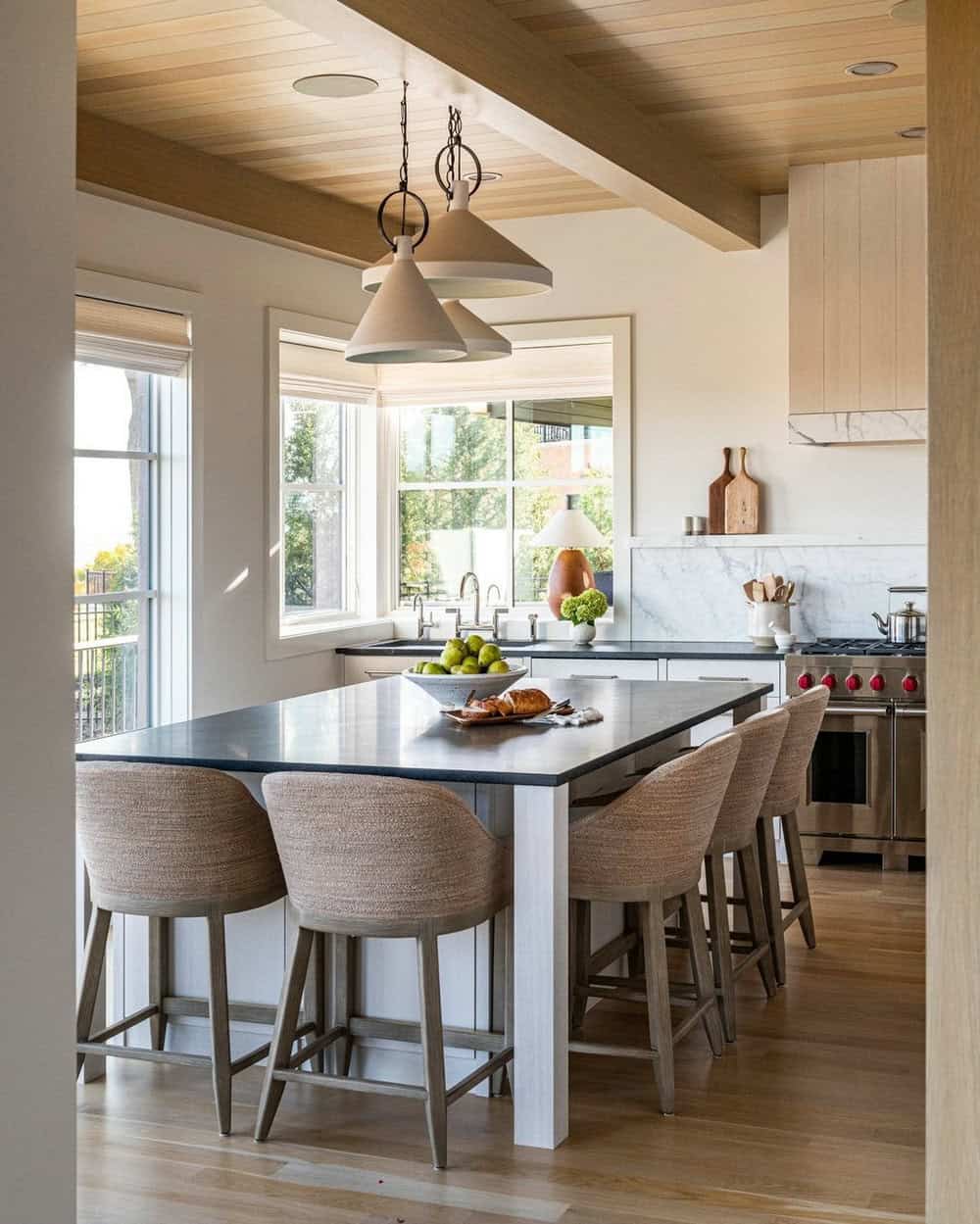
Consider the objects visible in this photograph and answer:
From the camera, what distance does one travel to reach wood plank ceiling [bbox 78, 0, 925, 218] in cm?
434

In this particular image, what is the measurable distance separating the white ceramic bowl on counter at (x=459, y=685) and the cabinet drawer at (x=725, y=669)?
2.21m

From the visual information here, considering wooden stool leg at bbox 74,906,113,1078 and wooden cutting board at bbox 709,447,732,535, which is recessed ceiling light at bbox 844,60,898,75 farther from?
wooden stool leg at bbox 74,906,113,1078

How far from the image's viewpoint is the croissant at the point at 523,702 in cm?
428

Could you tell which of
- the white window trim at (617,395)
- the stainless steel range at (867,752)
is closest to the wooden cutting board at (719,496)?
the white window trim at (617,395)

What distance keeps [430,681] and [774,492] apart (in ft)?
9.87

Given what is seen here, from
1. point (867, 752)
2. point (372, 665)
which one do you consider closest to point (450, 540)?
point (372, 665)

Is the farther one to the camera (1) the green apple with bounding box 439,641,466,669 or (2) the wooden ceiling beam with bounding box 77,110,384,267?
(2) the wooden ceiling beam with bounding box 77,110,384,267

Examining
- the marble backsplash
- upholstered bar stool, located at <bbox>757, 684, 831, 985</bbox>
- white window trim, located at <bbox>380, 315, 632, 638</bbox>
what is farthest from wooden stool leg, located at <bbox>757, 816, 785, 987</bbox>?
white window trim, located at <bbox>380, 315, 632, 638</bbox>

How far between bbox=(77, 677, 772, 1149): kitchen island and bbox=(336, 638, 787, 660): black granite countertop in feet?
5.87

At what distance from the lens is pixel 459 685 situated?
4402 mm

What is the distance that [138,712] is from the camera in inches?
233

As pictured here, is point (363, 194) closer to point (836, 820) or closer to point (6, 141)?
point (836, 820)

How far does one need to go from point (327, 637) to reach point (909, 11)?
386cm

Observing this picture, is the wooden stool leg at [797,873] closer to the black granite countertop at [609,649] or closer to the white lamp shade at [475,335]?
the black granite countertop at [609,649]
